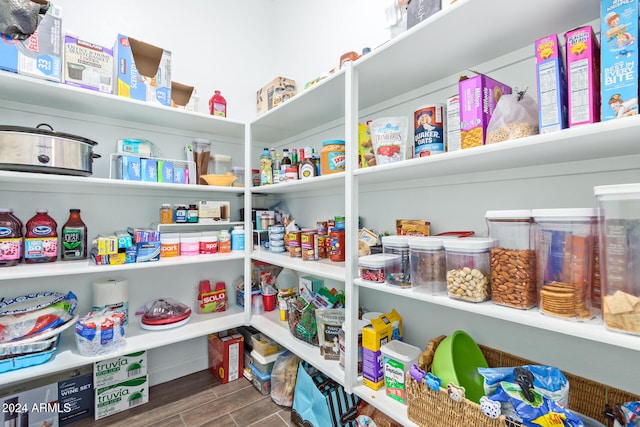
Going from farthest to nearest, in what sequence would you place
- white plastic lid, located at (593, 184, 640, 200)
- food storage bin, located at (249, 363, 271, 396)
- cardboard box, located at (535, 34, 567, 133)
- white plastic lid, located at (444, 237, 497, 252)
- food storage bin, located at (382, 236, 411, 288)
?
food storage bin, located at (249, 363, 271, 396), food storage bin, located at (382, 236, 411, 288), white plastic lid, located at (444, 237, 497, 252), cardboard box, located at (535, 34, 567, 133), white plastic lid, located at (593, 184, 640, 200)

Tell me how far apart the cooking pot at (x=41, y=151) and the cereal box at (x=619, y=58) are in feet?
6.60

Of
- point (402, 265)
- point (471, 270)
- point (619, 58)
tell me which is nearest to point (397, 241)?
point (402, 265)

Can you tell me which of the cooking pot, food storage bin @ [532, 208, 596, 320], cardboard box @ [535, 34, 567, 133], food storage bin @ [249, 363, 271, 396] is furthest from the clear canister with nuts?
the cooking pot

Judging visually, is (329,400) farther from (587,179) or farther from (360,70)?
(360,70)

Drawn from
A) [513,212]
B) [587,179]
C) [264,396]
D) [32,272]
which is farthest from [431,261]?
[32,272]

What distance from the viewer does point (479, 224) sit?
45.9 inches

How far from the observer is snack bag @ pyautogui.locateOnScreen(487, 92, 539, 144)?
81 centimetres

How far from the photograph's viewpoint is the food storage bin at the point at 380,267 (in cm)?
110

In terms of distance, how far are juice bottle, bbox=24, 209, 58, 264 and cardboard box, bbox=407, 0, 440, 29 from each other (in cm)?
198

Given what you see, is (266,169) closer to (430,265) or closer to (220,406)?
(430,265)

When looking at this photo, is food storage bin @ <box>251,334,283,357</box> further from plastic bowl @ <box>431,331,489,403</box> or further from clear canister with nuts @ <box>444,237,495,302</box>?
clear canister with nuts @ <box>444,237,495,302</box>

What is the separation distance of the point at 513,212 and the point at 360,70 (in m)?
0.82

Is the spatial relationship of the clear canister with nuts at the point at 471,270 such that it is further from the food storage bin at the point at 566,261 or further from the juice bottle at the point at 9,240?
the juice bottle at the point at 9,240

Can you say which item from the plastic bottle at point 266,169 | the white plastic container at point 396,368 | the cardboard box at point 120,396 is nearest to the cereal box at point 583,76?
the white plastic container at point 396,368
